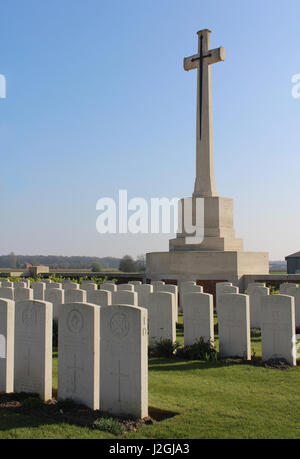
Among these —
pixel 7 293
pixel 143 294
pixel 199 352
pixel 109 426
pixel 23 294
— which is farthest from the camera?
pixel 143 294

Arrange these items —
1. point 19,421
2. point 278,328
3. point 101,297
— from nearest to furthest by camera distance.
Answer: point 19,421 < point 278,328 < point 101,297

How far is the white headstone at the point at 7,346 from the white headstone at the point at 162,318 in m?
3.39

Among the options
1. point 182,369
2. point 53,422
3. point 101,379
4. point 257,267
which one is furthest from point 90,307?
point 257,267

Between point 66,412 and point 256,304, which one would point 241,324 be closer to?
point 256,304

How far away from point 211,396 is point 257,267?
482 inches

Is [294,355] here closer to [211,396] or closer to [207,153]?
[211,396]

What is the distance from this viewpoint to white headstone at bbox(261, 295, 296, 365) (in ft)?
24.1

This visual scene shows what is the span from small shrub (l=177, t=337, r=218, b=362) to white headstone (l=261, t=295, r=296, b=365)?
0.89 metres

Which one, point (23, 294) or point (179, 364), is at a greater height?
point (23, 294)

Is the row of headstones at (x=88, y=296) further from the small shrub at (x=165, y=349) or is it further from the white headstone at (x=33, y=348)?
the white headstone at (x=33, y=348)

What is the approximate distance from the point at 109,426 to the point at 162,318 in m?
4.42

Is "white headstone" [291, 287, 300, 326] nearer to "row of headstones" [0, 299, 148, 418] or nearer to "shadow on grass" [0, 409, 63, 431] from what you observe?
"row of headstones" [0, 299, 148, 418]

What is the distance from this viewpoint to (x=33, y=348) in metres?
5.50

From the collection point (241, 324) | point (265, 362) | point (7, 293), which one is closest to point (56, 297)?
point (7, 293)
